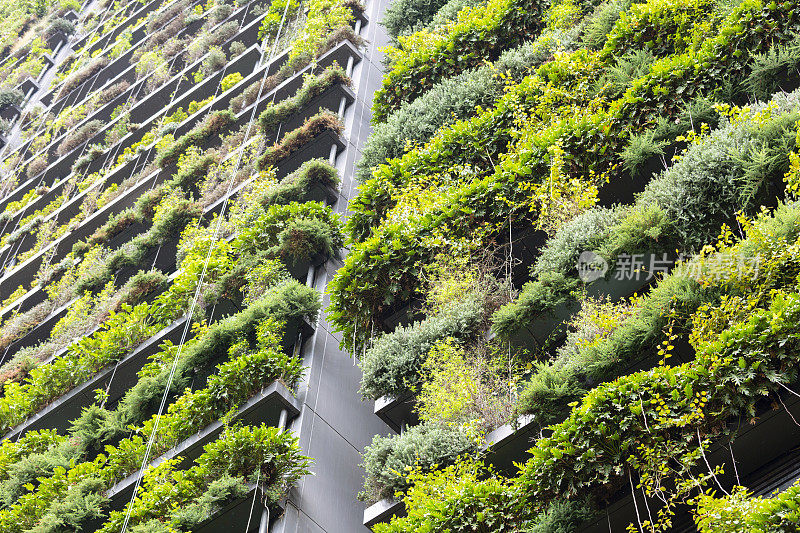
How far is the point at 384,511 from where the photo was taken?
1105 centimetres

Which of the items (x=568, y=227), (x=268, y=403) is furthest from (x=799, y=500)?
(x=268, y=403)

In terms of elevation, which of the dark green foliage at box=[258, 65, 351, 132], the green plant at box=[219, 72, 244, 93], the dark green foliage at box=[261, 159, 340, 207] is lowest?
the dark green foliage at box=[261, 159, 340, 207]

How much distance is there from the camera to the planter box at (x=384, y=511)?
1102 centimetres

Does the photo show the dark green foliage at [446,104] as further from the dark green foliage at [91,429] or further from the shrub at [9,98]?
the shrub at [9,98]

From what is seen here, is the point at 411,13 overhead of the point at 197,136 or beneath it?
beneath

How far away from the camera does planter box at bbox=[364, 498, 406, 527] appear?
36.2 ft

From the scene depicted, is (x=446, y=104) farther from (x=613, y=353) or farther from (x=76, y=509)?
(x=76, y=509)

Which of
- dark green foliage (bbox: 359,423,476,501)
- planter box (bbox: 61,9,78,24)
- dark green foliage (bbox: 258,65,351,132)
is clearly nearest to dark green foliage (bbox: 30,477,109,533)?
dark green foliage (bbox: 359,423,476,501)

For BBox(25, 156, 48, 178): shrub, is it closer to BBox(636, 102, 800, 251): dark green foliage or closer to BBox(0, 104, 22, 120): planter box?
BBox(0, 104, 22, 120): planter box

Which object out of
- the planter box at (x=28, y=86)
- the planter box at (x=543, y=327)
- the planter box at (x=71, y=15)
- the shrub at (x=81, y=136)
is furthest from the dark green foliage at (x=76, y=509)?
the planter box at (x=71, y=15)

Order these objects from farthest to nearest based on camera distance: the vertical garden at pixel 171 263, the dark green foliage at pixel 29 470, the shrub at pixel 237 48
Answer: the shrub at pixel 237 48, the dark green foliage at pixel 29 470, the vertical garden at pixel 171 263

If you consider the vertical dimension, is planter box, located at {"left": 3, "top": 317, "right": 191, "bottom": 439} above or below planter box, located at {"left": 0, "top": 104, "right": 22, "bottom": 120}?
below

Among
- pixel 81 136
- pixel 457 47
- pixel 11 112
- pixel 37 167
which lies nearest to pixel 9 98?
pixel 11 112

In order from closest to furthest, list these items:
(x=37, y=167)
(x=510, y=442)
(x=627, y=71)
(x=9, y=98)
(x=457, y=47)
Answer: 1. (x=510, y=442)
2. (x=627, y=71)
3. (x=457, y=47)
4. (x=37, y=167)
5. (x=9, y=98)
